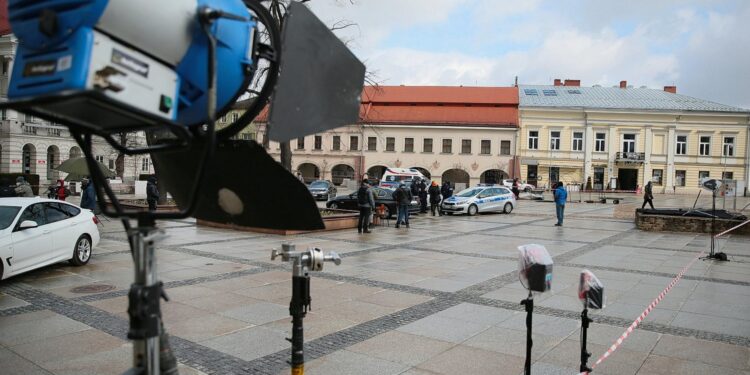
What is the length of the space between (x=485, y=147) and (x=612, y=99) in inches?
590

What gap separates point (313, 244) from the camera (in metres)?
14.3

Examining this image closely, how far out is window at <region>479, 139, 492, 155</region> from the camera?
60438mm

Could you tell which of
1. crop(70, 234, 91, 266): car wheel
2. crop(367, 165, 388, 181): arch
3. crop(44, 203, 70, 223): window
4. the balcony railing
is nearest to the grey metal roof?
the balcony railing

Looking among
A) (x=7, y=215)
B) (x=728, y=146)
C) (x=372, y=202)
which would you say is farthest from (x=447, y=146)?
(x=7, y=215)

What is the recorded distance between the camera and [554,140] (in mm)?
59656

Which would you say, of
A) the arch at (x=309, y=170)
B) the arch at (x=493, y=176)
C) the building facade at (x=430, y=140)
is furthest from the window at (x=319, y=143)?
the arch at (x=493, y=176)

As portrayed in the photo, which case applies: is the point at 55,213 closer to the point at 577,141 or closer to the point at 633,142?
the point at 577,141

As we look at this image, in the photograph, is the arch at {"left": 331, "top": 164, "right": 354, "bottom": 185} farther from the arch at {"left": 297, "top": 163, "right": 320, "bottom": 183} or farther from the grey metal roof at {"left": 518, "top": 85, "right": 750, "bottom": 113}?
the grey metal roof at {"left": 518, "top": 85, "right": 750, "bottom": 113}

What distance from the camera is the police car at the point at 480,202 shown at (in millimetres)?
27062

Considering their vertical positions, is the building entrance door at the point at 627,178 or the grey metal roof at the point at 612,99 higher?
the grey metal roof at the point at 612,99

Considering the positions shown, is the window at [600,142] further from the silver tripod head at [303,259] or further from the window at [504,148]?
the silver tripod head at [303,259]

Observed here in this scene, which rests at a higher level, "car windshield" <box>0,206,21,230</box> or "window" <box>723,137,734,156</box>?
"window" <box>723,137,734,156</box>

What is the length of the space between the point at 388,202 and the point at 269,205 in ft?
69.4

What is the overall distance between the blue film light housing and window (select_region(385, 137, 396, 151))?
6052 centimetres
